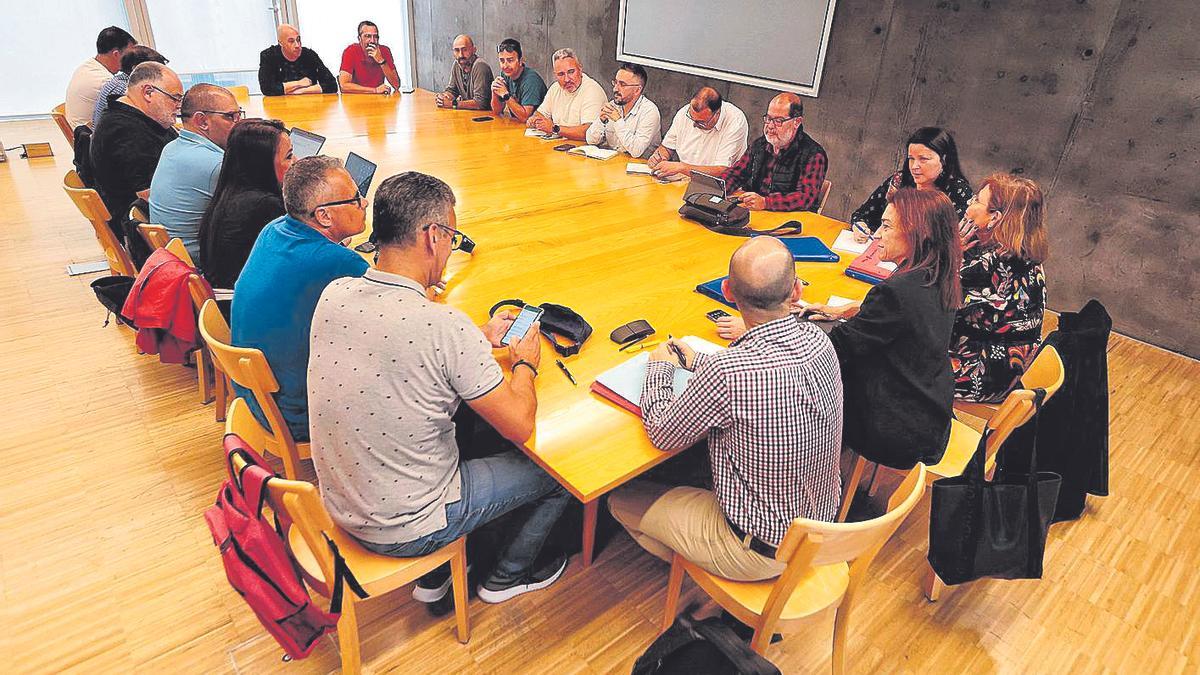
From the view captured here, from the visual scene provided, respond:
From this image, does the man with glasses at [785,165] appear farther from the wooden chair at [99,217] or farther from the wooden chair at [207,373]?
the wooden chair at [99,217]

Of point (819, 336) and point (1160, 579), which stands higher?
point (819, 336)

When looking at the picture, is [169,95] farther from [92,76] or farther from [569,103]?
[569,103]

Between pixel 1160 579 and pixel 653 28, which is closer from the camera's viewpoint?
pixel 1160 579

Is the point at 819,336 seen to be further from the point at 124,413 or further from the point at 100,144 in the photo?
the point at 100,144

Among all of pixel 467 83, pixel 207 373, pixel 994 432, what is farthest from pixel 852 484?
pixel 467 83

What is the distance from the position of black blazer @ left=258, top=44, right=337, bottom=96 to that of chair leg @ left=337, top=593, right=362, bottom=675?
16.6 feet

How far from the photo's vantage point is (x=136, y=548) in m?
2.19

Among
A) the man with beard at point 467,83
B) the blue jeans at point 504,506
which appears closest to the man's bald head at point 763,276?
the blue jeans at point 504,506

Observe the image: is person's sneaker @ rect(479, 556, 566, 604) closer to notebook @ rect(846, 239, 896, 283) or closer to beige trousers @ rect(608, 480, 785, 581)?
beige trousers @ rect(608, 480, 785, 581)

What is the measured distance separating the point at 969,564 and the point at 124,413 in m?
3.34

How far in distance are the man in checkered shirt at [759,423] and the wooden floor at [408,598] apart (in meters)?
0.28

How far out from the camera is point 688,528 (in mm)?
1714

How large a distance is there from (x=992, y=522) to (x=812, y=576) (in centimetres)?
68

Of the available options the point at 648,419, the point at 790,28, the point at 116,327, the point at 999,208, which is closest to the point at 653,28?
the point at 790,28
